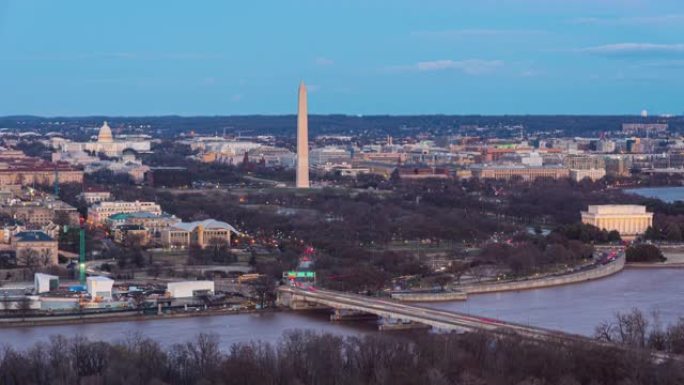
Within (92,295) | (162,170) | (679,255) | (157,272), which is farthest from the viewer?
(162,170)

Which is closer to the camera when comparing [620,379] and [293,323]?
[620,379]

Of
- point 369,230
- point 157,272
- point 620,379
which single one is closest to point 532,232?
point 369,230

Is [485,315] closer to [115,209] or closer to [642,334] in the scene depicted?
[642,334]

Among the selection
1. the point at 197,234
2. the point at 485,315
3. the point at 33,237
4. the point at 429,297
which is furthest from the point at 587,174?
the point at 485,315

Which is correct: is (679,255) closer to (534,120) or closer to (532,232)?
(532,232)

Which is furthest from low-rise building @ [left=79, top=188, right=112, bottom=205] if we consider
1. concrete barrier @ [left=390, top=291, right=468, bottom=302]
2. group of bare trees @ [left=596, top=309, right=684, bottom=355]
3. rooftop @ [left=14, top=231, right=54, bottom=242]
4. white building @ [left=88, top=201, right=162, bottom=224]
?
group of bare trees @ [left=596, top=309, right=684, bottom=355]

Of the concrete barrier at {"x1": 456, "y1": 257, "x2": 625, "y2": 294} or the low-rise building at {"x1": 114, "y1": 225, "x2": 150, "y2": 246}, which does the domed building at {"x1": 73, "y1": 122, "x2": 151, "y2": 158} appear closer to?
the low-rise building at {"x1": 114, "y1": 225, "x2": 150, "y2": 246}

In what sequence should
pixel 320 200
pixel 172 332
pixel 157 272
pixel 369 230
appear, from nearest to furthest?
pixel 172 332
pixel 157 272
pixel 369 230
pixel 320 200
